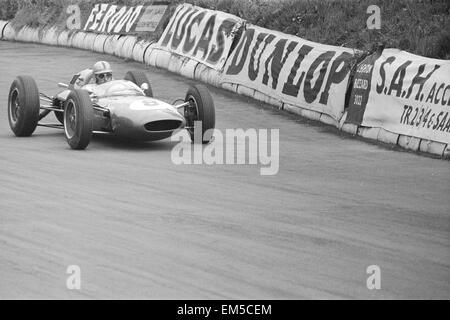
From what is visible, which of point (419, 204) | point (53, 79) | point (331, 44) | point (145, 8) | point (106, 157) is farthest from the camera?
point (145, 8)

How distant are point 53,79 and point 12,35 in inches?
354

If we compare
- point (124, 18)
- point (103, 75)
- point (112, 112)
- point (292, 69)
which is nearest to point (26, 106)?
point (103, 75)

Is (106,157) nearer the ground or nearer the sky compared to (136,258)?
nearer the ground

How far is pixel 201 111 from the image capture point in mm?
15992

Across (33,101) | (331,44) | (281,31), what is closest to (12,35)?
(281,31)

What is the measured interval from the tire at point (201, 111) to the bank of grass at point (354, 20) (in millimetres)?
4490

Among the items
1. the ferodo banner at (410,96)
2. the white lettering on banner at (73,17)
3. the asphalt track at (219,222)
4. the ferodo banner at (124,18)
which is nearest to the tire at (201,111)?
the asphalt track at (219,222)

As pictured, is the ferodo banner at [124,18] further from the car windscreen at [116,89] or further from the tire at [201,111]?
the tire at [201,111]

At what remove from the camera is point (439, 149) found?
15852 mm

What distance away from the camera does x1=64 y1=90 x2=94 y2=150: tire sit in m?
15.0

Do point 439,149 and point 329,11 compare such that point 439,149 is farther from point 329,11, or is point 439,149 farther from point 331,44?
point 329,11

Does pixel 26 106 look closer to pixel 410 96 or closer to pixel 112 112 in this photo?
pixel 112 112

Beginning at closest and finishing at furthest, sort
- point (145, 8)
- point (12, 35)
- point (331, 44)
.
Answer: point (331, 44) → point (145, 8) → point (12, 35)

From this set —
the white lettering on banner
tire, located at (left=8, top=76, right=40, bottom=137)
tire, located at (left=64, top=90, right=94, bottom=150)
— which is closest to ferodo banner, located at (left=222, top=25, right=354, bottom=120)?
tire, located at (left=64, top=90, right=94, bottom=150)
